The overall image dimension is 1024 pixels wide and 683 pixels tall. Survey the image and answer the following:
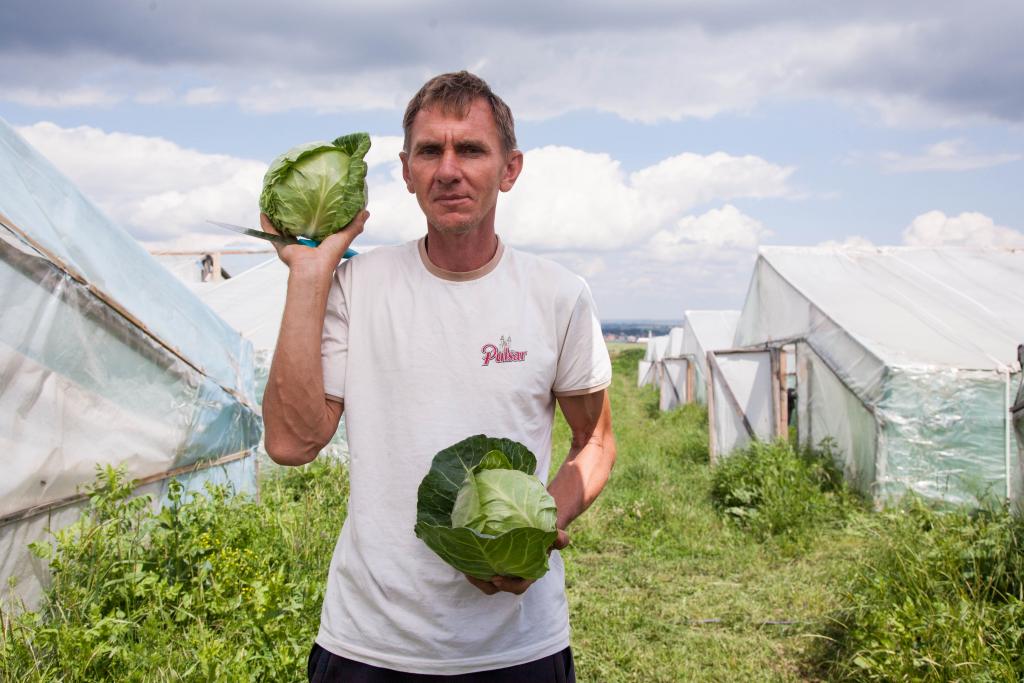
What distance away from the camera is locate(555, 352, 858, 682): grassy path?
555 centimetres

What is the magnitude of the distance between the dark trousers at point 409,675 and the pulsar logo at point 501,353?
81 cm

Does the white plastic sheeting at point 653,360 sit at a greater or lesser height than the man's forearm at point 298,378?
lesser

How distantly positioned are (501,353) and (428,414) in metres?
0.25

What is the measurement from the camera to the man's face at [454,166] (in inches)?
87.1

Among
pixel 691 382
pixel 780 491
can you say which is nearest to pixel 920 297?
pixel 780 491

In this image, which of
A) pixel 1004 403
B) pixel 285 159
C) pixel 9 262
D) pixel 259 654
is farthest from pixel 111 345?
pixel 1004 403

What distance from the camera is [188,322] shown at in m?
6.32

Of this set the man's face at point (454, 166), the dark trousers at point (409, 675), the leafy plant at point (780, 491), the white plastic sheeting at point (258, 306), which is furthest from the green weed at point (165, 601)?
the white plastic sheeting at point (258, 306)

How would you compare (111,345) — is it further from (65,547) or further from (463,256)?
(463,256)

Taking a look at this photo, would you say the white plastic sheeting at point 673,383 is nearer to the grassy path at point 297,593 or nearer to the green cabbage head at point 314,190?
the grassy path at point 297,593

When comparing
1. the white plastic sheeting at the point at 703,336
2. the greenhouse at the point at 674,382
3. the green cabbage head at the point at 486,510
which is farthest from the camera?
the greenhouse at the point at 674,382

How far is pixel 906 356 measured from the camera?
355 inches

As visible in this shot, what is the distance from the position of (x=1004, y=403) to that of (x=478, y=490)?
331 inches

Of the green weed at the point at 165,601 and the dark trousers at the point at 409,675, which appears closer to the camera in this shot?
the dark trousers at the point at 409,675
